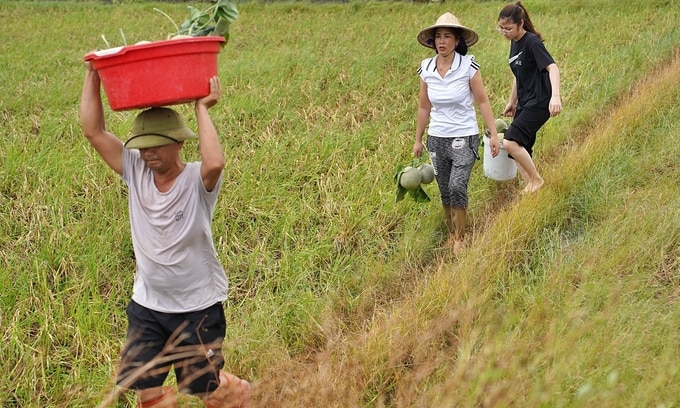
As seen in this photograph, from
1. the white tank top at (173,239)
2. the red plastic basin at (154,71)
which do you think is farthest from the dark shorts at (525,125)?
the red plastic basin at (154,71)

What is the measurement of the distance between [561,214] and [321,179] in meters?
1.47

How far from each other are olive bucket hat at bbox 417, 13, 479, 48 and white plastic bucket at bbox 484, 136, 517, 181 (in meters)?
0.82

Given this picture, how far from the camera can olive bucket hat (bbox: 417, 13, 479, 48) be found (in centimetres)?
368

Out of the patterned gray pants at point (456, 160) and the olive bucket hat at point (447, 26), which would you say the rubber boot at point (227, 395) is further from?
the olive bucket hat at point (447, 26)

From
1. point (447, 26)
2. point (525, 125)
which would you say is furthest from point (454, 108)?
point (525, 125)

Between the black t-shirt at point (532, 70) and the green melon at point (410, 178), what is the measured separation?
91 cm

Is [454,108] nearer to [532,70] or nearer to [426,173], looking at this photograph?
[426,173]

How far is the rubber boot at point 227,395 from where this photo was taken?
2473 mm

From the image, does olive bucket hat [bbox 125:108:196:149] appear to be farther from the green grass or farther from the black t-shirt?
the black t-shirt

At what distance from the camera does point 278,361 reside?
9.46 feet

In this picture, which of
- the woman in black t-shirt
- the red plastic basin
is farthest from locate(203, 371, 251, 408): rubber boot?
the woman in black t-shirt

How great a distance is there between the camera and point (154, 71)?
2.15 m

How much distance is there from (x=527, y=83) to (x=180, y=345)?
2765mm

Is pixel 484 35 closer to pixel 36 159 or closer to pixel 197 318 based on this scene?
pixel 36 159
